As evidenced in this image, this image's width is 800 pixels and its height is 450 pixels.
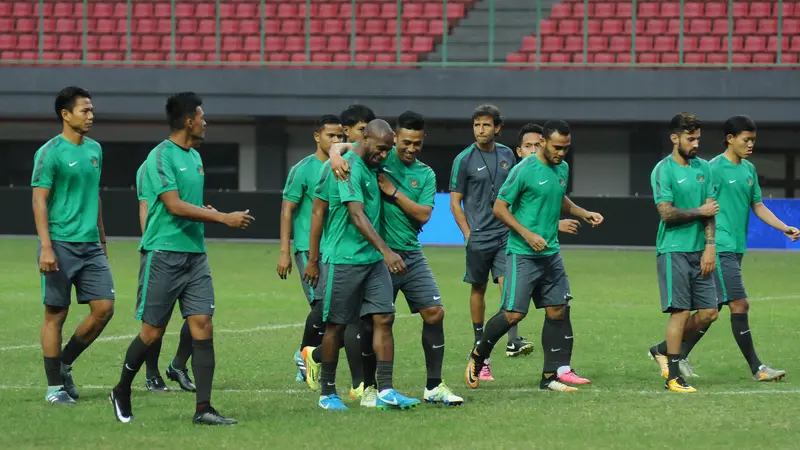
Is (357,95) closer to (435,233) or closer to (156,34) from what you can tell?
(435,233)

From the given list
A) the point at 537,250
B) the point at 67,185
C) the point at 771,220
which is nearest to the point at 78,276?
the point at 67,185

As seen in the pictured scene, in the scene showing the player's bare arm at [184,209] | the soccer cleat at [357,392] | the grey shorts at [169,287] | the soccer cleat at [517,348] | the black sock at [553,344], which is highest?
the player's bare arm at [184,209]

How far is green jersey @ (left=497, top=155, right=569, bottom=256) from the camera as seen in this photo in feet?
31.2

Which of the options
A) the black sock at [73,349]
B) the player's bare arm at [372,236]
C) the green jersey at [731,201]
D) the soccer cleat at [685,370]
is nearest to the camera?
the player's bare arm at [372,236]

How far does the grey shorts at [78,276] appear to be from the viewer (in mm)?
8938

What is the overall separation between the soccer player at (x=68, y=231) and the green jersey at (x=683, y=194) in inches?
152

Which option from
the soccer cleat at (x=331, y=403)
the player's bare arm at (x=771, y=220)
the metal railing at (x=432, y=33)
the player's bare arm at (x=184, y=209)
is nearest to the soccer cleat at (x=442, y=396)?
the soccer cleat at (x=331, y=403)

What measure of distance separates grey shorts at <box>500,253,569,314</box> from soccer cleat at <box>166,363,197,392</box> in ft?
7.46

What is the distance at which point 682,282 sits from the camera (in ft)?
31.3

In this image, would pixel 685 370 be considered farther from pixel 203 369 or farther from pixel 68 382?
pixel 68 382

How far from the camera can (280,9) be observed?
101 feet

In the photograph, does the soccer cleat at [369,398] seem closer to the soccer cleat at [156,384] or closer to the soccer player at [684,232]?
the soccer cleat at [156,384]

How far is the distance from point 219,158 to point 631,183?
363 inches

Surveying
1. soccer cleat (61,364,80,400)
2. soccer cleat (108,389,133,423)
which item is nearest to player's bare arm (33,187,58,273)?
soccer cleat (61,364,80,400)
